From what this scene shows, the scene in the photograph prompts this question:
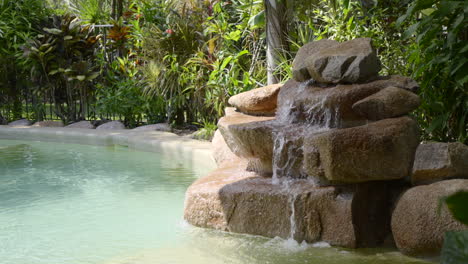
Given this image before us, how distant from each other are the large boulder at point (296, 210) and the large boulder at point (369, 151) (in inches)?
6.9

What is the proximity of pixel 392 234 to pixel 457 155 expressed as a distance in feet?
2.13

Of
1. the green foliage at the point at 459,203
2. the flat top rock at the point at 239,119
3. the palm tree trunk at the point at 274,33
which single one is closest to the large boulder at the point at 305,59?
the flat top rock at the point at 239,119

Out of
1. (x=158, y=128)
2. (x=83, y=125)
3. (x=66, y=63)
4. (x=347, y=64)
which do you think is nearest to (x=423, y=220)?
(x=347, y=64)

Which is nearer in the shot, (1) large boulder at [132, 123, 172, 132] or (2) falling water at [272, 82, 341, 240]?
(2) falling water at [272, 82, 341, 240]

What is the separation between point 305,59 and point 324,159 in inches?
52.3

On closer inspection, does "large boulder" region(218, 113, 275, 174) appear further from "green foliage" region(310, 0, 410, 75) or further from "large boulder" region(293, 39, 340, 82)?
"green foliage" region(310, 0, 410, 75)

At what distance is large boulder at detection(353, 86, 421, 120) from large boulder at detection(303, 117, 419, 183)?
18 cm

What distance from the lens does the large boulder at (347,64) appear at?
4.09 metres

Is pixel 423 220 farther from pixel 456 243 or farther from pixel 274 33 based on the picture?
pixel 274 33

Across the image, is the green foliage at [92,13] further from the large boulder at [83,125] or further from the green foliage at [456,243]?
the green foliage at [456,243]

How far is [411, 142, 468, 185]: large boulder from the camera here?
344 cm

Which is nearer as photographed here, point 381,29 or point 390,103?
point 390,103

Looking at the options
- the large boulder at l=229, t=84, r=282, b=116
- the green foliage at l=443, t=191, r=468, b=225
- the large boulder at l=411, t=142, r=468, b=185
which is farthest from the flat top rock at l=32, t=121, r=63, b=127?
the green foliage at l=443, t=191, r=468, b=225

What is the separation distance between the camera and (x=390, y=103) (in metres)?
3.71
